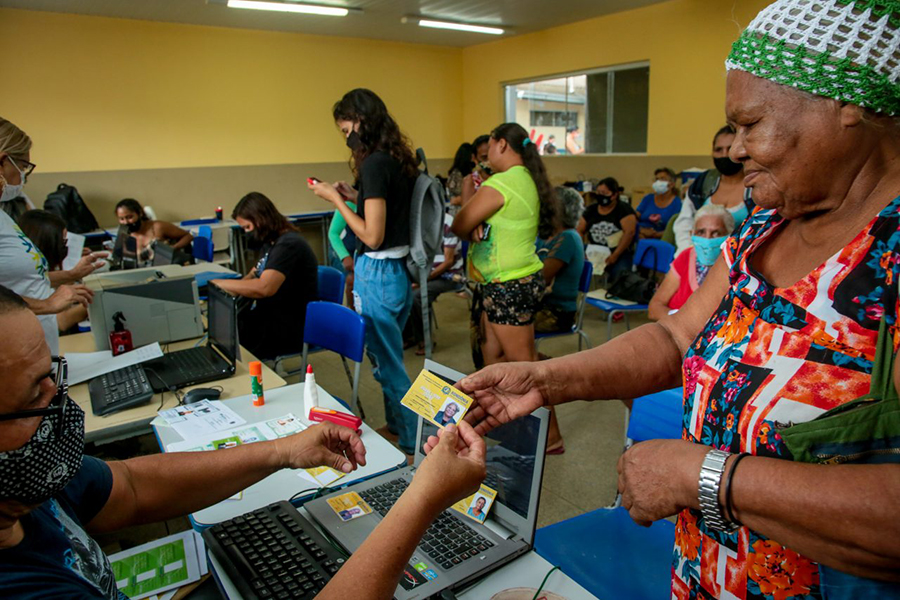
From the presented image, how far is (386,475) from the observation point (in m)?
1.47

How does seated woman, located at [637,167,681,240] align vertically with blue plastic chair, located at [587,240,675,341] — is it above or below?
above

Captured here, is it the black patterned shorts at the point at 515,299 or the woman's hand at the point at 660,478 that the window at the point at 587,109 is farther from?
the woman's hand at the point at 660,478

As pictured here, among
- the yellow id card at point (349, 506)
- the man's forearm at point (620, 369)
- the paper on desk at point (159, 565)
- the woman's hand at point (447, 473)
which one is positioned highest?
the man's forearm at point (620, 369)

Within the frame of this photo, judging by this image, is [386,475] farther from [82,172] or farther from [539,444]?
[82,172]

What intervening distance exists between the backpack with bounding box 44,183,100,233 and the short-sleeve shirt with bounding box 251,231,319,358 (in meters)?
4.58

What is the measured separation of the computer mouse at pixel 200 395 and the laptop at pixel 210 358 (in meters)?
0.14

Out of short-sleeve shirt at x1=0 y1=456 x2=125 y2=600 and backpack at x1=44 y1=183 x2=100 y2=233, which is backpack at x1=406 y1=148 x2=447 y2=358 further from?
backpack at x1=44 y1=183 x2=100 y2=233

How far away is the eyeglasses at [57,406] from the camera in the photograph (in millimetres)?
860

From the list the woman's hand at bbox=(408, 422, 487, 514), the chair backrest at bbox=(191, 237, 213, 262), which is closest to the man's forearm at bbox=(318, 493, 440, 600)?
the woman's hand at bbox=(408, 422, 487, 514)

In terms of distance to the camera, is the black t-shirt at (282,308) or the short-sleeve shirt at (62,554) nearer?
the short-sleeve shirt at (62,554)

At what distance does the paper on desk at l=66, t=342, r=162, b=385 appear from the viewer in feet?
7.44

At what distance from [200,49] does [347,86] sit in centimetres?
219

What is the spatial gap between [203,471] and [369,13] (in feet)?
24.5

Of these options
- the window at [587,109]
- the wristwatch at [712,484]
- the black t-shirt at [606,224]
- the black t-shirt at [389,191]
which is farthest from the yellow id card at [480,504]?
the window at [587,109]
